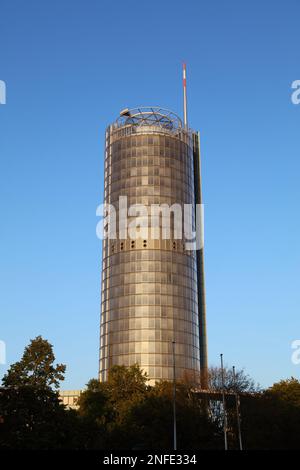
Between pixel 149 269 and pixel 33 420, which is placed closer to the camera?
pixel 33 420

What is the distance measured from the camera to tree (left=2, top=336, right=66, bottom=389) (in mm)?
89750

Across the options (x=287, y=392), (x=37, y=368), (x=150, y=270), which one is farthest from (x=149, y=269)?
(x=37, y=368)

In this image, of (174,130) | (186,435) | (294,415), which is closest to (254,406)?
(294,415)

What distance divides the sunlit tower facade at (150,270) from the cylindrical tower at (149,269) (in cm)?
26

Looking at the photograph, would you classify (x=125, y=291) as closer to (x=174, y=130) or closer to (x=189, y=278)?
(x=189, y=278)

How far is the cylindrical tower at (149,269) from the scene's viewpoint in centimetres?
17462

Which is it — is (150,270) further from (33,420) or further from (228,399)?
(33,420)

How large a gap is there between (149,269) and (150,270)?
15.2 inches

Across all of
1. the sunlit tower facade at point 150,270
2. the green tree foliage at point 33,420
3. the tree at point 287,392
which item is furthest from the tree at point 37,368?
the sunlit tower facade at point 150,270

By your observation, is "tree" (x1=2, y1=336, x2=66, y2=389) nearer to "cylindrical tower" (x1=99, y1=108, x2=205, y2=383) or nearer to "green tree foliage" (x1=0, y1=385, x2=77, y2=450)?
"green tree foliage" (x1=0, y1=385, x2=77, y2=450)

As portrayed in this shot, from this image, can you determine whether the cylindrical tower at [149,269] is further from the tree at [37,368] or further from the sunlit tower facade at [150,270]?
the tree at [37,368]

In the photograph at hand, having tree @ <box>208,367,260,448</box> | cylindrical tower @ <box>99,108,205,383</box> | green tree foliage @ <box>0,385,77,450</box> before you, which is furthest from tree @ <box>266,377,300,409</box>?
green tree foliage @ <box>0,385,77,450</box>

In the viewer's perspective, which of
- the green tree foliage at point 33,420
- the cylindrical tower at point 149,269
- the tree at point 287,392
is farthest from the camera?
the cylindrical tower at point 149,269

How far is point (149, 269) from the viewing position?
588ft
